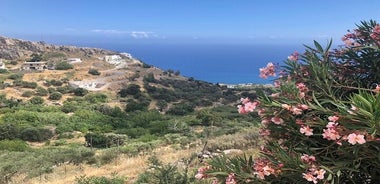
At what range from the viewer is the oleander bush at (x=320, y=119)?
2531mm

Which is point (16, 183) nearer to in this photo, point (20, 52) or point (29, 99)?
point (29, 99)

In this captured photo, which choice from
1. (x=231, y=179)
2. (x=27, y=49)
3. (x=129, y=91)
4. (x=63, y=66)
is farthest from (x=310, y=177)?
(x=27, y=49)

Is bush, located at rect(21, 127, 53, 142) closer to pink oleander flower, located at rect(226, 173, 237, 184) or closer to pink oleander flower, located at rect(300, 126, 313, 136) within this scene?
pink oleander flower, located at rect(226, 173, 237, 184)

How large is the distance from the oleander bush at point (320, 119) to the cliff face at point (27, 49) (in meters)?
82.3

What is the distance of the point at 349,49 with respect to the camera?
11.5 ft

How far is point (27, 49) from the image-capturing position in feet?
285

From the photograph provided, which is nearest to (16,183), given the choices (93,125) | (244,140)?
(244,140)

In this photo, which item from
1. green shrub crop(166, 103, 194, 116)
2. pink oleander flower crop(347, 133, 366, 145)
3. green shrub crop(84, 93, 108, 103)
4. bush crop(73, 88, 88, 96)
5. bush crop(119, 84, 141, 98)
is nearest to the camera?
pink oleander flower crop(347, 133, 366, 145)

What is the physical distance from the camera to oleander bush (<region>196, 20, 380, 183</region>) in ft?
8.30

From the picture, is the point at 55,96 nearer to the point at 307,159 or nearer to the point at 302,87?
the point at 302,87

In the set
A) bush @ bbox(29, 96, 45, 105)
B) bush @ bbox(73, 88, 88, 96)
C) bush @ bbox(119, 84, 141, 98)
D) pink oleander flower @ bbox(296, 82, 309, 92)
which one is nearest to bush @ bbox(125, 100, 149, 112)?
bush @ bbox(119, 84, 141, 98)

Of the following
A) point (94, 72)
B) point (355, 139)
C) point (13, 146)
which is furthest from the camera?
point (94, 72)

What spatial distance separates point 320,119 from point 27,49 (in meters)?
90.9

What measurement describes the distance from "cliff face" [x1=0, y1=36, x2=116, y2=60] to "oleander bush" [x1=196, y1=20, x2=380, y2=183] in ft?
270
